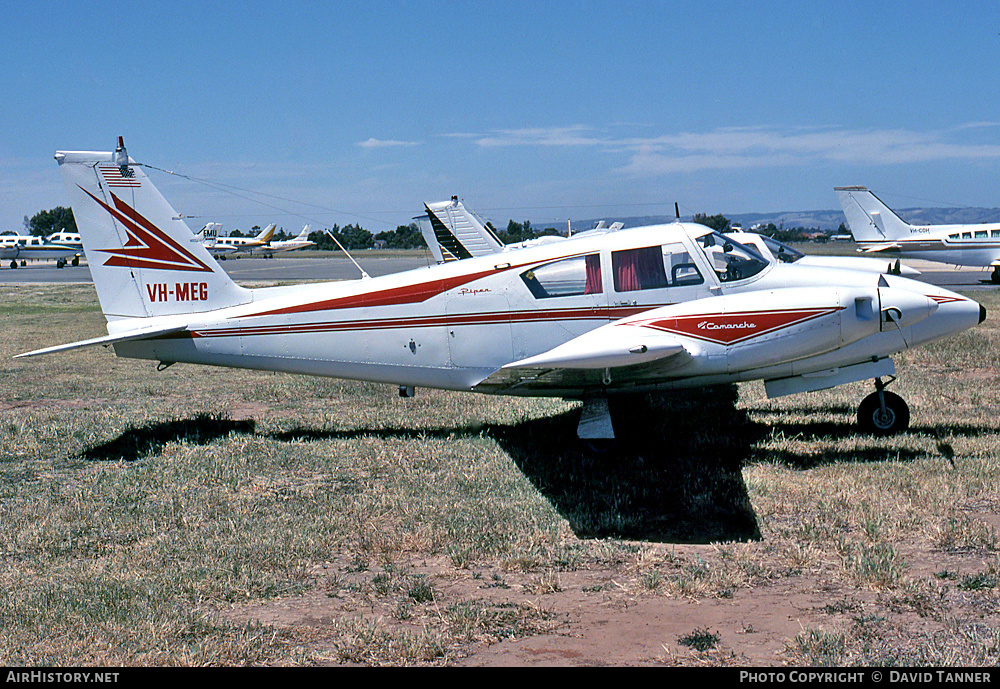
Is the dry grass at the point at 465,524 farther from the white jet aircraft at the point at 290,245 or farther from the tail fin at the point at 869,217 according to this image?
the white jet aircraft at the point at 290,245

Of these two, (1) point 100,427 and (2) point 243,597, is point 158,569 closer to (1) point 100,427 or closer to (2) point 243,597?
(2) point 243,597

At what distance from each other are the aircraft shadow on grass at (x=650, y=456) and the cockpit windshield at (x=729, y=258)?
1.97 m

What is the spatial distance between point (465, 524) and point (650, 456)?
291 centimetres

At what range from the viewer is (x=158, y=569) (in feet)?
20.5

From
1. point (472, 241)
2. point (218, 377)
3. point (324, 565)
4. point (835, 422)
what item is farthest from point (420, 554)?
point (472, 241)

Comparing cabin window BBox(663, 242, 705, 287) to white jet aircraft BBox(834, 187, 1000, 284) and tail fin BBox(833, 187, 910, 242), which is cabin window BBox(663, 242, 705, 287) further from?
tail fin BBox(833, 187, 910, 242)

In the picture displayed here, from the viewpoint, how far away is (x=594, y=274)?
888 cm

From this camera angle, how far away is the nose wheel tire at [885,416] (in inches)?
377

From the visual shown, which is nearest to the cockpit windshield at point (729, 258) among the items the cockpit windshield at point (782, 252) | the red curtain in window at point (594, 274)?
the red curtain in window at point (594, 274)

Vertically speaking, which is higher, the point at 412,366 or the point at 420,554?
the point at 412,366

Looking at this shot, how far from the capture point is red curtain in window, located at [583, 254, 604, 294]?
886cm

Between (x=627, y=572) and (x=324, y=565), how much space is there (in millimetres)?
2298
